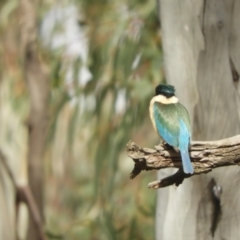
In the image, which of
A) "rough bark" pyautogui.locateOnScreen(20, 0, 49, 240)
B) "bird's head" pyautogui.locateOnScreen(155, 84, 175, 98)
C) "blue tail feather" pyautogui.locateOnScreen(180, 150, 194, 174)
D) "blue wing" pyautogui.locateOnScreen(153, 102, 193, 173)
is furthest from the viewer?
"rough bark" pyautogui.locateOnScreen(20, 0, 49, 240)

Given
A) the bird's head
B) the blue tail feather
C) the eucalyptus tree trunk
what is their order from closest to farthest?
the blue tail feather → the bird's head → the eucalyptus tree trunk

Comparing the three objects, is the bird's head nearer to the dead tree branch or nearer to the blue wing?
the blue wing

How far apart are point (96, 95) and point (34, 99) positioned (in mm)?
373

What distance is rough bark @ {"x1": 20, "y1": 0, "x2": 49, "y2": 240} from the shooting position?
11.8ft

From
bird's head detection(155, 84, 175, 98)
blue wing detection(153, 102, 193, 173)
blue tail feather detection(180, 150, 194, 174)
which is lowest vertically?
blue tail feather detection(180, 150, 194, 174)

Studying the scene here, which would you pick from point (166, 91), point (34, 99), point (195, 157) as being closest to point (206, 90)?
point (166, 91)

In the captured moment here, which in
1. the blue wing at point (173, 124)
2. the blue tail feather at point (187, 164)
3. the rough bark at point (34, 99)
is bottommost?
the blue tail feather at point (187, 164)

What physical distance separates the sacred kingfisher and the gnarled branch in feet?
0.09

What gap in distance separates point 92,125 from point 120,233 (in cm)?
55

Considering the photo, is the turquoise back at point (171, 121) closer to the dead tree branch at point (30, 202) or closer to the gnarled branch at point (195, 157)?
the gnarled branch at point (195, 157)

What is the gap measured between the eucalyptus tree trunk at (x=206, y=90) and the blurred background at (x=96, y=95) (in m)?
1.26

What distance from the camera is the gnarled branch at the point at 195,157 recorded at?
1.46 metres

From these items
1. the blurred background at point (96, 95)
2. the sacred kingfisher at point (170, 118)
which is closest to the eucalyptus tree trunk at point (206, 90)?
the sacred kingfisher at point (170, 118)

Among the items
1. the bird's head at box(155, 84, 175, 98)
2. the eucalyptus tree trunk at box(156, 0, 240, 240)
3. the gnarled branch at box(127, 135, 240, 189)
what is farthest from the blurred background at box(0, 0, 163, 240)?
the gnarled branch at box(127, 135, 240, 189)
